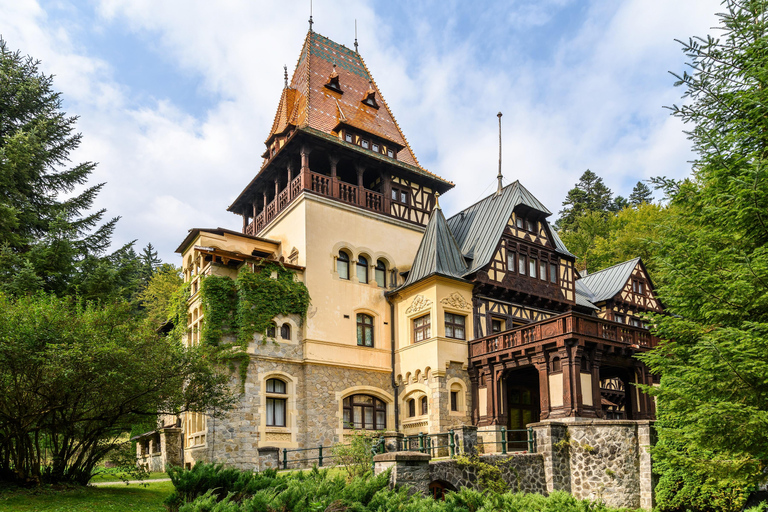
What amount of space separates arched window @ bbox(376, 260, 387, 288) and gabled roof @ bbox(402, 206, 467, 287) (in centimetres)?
92

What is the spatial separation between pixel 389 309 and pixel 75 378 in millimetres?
14193

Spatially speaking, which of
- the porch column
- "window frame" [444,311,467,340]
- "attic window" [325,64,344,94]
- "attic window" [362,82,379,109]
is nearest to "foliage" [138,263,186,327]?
"attic window" [325,64,344,94]

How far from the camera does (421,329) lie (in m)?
24.4

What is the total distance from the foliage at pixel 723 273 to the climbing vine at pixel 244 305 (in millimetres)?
13225

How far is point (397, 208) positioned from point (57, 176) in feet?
43.5

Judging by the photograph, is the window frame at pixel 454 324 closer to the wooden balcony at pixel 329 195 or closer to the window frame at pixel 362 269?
the window frame at pixel 362 269

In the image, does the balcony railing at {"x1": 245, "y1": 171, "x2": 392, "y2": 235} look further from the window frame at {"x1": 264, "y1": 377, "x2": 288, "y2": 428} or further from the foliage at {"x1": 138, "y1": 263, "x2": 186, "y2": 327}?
the foliage at {"x1": 138, "y1": 263, "x2": 186, "y2": 327}

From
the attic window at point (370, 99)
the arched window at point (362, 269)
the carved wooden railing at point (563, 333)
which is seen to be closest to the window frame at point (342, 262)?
the arched window at point (362, 269)

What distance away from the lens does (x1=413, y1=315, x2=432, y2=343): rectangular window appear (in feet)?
78.8

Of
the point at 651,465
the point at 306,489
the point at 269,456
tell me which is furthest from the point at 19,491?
the point at 651,465

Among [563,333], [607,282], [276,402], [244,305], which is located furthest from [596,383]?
[607,282]

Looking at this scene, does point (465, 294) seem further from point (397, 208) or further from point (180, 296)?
point (180, 296)

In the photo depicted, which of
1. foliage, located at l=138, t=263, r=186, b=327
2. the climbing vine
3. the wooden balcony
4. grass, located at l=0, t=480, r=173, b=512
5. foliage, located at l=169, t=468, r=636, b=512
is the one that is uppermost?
the wooden balcony

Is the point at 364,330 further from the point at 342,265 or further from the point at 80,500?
the point at 80,500
